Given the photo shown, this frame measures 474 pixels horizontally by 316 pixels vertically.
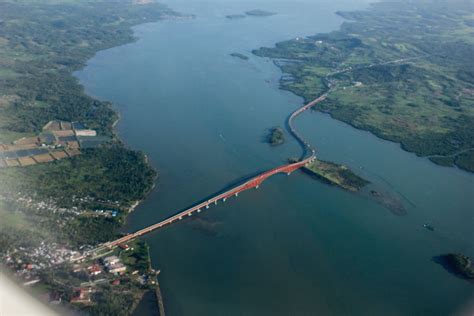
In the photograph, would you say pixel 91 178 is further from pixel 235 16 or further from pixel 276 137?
pixel 235 16

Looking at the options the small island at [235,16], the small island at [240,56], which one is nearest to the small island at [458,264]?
the small island at [240,56]

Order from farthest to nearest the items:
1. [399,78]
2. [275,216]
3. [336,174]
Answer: [399,78], [336,174], [275,216]

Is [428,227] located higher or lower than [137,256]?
lower

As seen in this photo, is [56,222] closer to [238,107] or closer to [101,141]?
[101,141]

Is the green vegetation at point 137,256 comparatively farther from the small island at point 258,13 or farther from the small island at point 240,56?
the small island at point 258,13

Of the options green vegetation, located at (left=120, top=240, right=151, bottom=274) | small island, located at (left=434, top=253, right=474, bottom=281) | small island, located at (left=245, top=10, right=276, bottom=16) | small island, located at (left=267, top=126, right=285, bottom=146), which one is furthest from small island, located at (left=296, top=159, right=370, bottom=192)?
small island, located at (left=245, top=10, right=276, bottom=16)

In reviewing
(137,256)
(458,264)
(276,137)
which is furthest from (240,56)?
(458,264)
